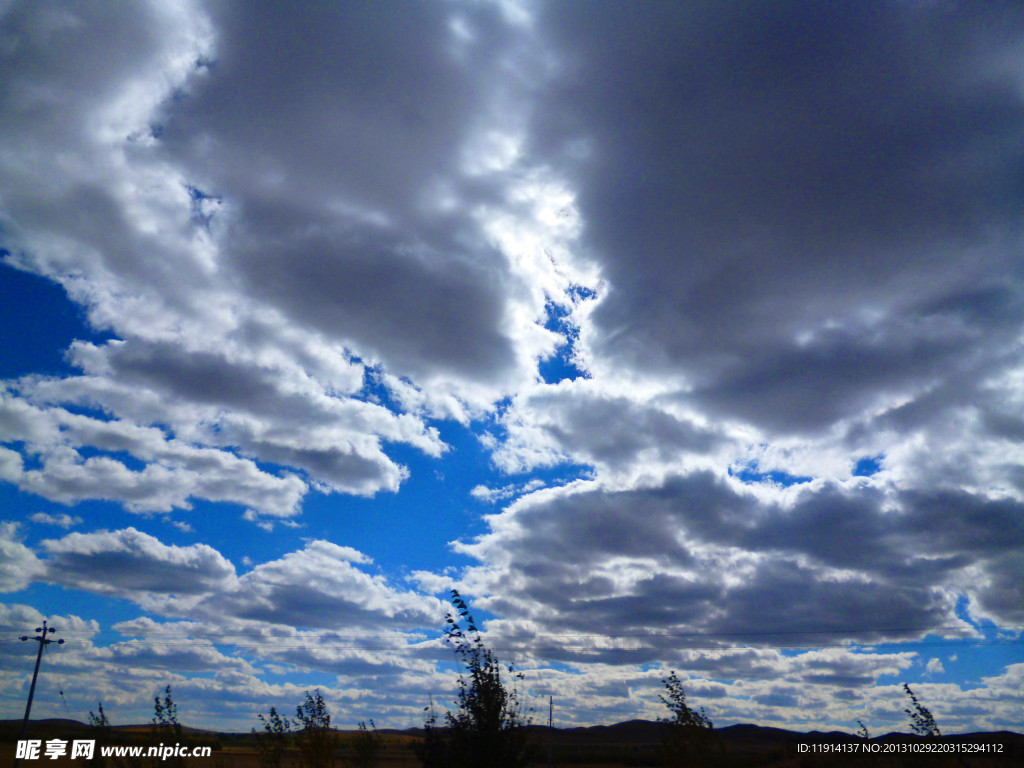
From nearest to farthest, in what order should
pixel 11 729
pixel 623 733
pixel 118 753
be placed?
1. pixel 118 753
2. pixel 11 729
3. pixel 623 733

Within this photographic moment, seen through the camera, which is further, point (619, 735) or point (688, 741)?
point (619, 735)

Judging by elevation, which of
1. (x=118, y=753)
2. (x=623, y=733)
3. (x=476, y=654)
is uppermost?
(x=476, y=654)

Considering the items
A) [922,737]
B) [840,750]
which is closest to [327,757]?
[922,737]

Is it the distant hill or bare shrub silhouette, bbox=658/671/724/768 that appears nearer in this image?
bare shrub silhouette, bbox=658/671/724/768

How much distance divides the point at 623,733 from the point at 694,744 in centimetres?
17183

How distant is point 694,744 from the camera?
25.0 metres

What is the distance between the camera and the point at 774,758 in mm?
69500

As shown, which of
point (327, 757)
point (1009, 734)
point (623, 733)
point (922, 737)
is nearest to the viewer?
point (327, 757)

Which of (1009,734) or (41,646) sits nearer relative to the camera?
(41,646)

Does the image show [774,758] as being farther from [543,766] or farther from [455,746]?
[455,746]

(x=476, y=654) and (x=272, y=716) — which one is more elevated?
(x=476, y=654)

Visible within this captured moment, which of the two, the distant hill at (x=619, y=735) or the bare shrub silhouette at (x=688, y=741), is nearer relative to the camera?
the bare shrub silhouette at (x=688, y=741)

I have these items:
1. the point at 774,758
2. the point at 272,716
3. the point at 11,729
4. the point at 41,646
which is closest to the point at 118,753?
the point at 272,716

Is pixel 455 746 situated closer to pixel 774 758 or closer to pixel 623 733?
pixel 774 758
